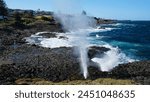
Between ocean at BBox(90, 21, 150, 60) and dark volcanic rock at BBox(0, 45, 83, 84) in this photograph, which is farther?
ocean at BBox(90, 21, 150, 60)

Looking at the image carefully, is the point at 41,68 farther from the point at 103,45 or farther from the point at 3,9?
the point at 3,9

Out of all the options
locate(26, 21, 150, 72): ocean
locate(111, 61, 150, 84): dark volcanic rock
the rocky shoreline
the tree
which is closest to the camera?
the rocky shoreline

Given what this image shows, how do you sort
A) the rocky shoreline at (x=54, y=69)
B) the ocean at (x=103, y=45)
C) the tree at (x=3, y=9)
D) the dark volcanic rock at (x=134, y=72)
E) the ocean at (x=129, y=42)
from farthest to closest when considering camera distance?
the tree at (x=3, y=9), the ocean at (x=129, y=42), the ocean at (x=103, y=45), the dark volcanic rock at (x=134, y=72), the rocky shoreline at (x=54, y=69)

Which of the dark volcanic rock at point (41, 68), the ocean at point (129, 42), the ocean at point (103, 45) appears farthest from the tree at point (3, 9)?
the dark volcanic rock at point (41, 68)

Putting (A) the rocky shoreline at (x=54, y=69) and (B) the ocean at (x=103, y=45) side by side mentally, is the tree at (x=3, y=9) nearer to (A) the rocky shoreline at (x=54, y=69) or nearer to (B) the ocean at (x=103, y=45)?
(B) the ocean at (x=103, y=45)

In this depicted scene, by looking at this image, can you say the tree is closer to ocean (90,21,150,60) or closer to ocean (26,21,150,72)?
ocean (26,21,150,72)

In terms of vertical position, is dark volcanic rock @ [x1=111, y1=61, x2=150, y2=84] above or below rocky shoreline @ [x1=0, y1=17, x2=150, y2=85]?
below

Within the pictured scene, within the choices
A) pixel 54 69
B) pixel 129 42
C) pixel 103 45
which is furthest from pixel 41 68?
pixel 129 42

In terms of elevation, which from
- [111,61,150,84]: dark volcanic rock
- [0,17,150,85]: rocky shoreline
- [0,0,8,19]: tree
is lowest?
[111,61,150,84]: dark volcanic rock

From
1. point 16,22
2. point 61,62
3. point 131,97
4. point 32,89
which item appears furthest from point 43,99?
point 16,22

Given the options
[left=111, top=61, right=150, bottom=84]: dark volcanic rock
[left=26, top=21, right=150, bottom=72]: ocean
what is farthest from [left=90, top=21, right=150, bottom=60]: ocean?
[left=111, top=61, right=150, bottom=84]: dark volcanic rock

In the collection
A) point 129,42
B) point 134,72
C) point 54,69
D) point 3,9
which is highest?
point 3,9

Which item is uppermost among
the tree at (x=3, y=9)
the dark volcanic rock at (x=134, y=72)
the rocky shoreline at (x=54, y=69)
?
the tree at (x=3, y=9)

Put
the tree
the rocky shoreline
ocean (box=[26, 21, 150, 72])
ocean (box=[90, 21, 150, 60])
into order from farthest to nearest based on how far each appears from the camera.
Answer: the tree < ocean (box=[90, 21, 150, 60]) < ocean (box=[26, 21, 150, 72]) < the rocky shoreline
